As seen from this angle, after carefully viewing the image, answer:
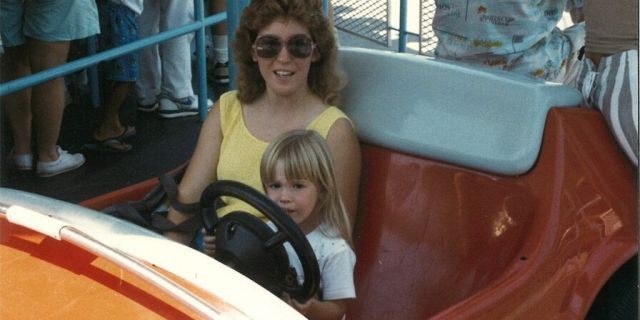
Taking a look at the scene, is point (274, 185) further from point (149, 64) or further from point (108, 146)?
point (149, 64)

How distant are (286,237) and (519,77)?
→ 0.86 m

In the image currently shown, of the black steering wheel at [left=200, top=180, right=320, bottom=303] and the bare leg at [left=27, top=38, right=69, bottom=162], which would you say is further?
the bare leg at [left=27, top=38, right=69, bottom=162]

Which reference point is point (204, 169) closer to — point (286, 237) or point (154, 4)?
point (286, 237)

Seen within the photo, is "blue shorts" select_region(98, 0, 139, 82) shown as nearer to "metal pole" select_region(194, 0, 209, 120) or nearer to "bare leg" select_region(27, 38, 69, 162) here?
"metal pole" select_region(194, 0, 209, 120)

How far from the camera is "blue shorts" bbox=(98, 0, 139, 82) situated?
429 cm

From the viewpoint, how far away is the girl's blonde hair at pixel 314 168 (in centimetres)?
222

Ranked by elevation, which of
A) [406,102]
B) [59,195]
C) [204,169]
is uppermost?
[406,102]

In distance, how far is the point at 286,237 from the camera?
1.98 m

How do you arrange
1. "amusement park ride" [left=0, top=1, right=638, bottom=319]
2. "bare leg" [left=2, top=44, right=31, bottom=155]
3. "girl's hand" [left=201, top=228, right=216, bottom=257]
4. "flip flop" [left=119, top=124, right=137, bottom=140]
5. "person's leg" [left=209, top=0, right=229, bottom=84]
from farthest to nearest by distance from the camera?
"person's leg" [left=209, top=0, right=229, bottom=84], "flip flop" [left=119, top=124, right=137, bottom=140], "bare leg" [left=2, top=44, right=31, bottom=155], "girl's hand" [left=201, top=228, right=216, bottom=257], "amusement park ride" [left=0, top=1, right=638, bottom=319]

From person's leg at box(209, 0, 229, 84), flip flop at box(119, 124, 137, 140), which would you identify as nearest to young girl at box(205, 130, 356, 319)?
flip flop at box(119, 124, 137, 140)

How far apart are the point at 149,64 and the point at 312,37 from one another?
8.23 ft

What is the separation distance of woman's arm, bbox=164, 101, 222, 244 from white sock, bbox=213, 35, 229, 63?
2.72 meters

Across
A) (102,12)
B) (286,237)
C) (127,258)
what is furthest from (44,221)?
(102,12)

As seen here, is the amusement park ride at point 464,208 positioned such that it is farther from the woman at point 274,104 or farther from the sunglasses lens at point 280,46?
the sunglasses lens at point 280,46
